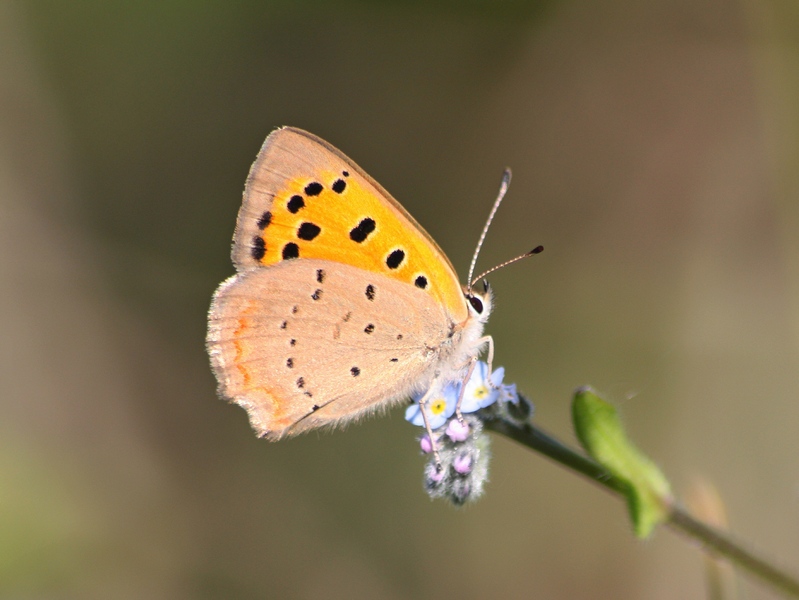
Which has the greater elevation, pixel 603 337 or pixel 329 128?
pixel 329 128

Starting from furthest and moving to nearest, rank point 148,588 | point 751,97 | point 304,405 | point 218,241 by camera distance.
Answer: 1. point 218,241
2. point 751,97
3. point 148,588
4. point 304,405

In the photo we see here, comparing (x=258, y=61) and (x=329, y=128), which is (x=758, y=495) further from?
(x=258, y=61)

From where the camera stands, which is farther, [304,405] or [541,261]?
[541,261]

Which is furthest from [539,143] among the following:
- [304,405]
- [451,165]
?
[304,405]

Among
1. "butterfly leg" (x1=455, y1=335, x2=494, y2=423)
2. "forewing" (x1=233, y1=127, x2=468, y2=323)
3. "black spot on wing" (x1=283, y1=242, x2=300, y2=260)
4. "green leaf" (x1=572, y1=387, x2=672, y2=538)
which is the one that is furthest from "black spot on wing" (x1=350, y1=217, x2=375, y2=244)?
"green leaf" (x1=572, y1=387, x2=672, y2=538)

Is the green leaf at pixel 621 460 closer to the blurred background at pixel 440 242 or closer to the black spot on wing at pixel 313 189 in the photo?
the black spot on wing at pixel 313 189

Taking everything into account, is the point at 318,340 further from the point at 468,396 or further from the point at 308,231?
the point at 468,396

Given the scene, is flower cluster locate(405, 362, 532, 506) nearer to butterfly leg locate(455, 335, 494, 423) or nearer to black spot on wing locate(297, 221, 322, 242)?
butterfly leg locate(455, 335, 494, 423)
